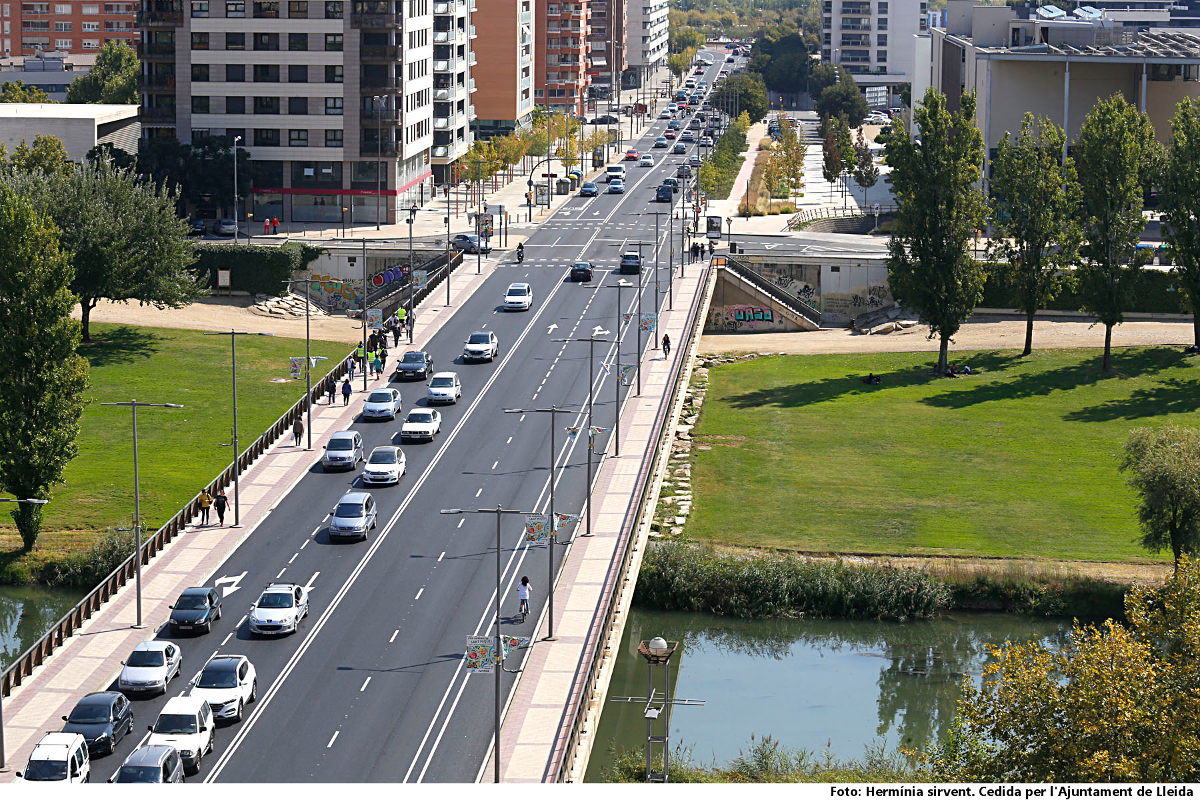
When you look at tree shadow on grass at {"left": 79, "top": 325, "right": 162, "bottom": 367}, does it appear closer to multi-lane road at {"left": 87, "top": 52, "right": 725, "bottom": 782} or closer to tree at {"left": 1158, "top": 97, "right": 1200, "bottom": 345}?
multi-lane road at {"left": 87, "top": 52, "right": 725, "bottom": 782}

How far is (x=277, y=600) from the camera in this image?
219ft

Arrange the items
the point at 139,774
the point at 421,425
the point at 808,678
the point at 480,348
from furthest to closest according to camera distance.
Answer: the point at 480,348
the point at 421,425
the point at 808,678
the point at 139,774

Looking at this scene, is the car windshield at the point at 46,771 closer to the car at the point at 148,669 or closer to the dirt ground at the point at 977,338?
the car at the point at 148,669

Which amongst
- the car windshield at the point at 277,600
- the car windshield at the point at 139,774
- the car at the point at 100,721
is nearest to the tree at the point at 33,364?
the car windshield at the point at 277,600

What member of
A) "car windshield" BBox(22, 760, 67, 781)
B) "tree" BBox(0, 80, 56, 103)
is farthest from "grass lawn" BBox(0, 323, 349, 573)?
"tree" BBox(0, 80, 56, 103)

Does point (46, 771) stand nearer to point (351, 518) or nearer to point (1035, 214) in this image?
point (351, 518)

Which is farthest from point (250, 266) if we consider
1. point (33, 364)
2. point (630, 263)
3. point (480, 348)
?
point (33, 364)

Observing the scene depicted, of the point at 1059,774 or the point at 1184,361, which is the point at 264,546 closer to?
the point at 1059,774

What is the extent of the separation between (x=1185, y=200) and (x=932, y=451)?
28.1 m

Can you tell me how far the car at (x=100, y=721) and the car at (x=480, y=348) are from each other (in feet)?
178

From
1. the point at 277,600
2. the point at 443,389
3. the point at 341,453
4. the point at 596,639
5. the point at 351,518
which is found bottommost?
the point at 596,639

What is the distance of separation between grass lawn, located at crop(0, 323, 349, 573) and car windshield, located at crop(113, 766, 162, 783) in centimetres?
3272

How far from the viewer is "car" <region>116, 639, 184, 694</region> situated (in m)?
60.2

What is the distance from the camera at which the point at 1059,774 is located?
150 ft
